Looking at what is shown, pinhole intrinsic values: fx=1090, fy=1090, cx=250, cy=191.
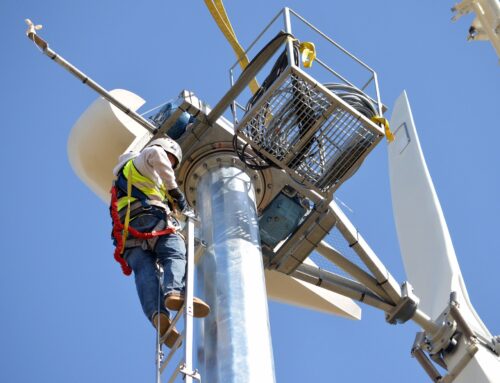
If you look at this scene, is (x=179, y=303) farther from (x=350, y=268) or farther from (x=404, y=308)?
(x=404, y=308)

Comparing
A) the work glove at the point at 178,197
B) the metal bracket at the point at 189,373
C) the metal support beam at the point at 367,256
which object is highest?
the metal support beam at the point at 367,256

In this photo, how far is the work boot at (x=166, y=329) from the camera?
799 centimetres

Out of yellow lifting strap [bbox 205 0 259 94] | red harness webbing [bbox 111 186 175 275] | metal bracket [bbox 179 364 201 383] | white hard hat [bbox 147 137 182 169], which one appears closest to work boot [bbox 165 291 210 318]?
red harness webbing [bbox 111 186 175 275]

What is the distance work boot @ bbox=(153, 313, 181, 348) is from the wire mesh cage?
2406mm

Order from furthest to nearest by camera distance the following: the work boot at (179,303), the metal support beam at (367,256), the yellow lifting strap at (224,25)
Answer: the yellow lifting strap at (224,25)
the metal support beam at (367,256)
the work boot at (179,303)

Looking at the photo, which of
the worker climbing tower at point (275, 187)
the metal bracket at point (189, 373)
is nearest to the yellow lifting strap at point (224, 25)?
the worker climbing tower at point (275, 187)

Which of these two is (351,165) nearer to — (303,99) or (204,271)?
(303,99)

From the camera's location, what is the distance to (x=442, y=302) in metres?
11.8

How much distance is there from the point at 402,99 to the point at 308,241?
3.90 m

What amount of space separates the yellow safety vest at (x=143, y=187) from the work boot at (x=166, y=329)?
1.23 m

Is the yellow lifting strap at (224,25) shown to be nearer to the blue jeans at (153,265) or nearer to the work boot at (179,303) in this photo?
the blue jeans at (153,265)

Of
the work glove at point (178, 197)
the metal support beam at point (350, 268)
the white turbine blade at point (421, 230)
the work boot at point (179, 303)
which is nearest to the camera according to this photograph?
the work boot at point (179, 303)

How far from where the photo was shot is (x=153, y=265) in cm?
862

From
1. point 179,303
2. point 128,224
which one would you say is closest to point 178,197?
point 128,224
